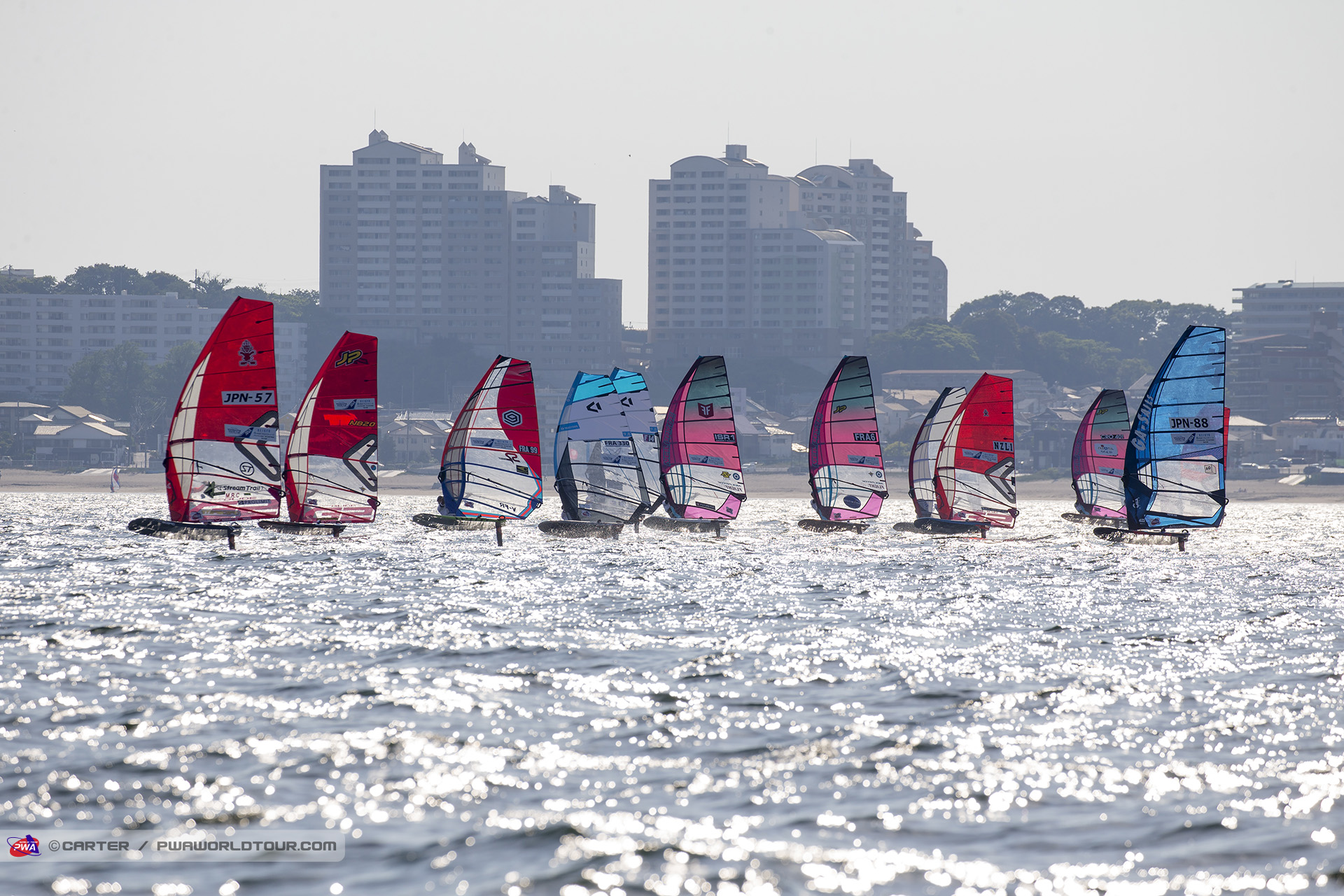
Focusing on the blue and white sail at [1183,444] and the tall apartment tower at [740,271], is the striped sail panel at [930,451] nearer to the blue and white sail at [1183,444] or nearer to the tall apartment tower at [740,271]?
the blue and white sail at [1183,444]

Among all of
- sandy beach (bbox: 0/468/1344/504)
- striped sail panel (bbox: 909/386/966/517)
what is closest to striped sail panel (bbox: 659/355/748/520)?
striped sail panel (bbox: 909/386/966/517)

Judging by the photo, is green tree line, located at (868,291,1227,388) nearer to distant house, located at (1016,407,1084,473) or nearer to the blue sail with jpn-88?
distant house, located at (1016,407,1084,473)

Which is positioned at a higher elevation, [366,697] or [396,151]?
[396,151]

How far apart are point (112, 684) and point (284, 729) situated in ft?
10.4

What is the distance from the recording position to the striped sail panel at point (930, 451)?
39906 millimetres

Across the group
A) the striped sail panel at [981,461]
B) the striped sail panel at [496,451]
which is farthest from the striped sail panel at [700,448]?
the striped sail panel at [981,461]

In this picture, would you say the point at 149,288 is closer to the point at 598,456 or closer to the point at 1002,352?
the point at 1002,352

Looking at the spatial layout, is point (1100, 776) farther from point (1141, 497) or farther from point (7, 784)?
point (1141, 497)

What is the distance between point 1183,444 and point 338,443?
66.0ft

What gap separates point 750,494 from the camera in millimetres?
97188

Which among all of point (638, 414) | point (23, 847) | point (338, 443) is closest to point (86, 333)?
point (638, 414)

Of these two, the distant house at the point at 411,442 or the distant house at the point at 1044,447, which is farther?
the distant house at the point at 1044,447

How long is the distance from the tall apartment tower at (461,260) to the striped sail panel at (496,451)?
148 meters

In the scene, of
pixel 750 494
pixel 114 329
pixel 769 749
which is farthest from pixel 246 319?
pixel 114 329
